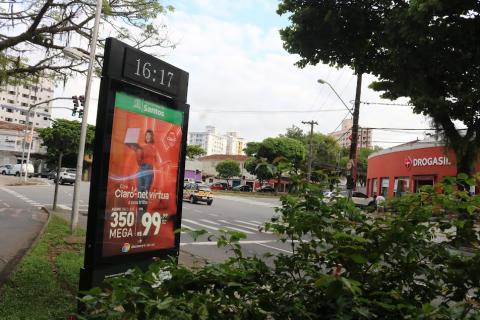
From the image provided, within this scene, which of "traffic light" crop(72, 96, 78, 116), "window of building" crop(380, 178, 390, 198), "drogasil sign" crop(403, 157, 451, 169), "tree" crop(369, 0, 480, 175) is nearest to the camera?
"tree" crop(369, 0, 480, 175)

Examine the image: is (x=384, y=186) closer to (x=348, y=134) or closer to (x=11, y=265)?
(x=348, y=134)

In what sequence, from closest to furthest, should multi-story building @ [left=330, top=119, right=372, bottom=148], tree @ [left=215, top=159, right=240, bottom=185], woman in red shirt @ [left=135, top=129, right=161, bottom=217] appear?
woman in red shirt @ [left=135, top=129, right=161, bottom=217]
multi-story building @ [left=330, top=119, right=372, bottom=148]
tree @ [left=215, top=159, right=240, bottom=185]

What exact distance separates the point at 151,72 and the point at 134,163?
0.93 metres

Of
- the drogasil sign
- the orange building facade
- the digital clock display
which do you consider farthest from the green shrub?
the drogasil sign

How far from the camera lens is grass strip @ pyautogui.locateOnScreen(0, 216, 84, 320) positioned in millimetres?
5086

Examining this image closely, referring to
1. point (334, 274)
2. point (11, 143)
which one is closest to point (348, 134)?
point (334, 274)

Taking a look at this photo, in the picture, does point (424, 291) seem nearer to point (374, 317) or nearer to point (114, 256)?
point (374, 317)

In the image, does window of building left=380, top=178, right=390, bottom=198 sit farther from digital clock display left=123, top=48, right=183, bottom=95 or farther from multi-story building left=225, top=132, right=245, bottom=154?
multi-story building left=225, top=132, right=245, bottom=154

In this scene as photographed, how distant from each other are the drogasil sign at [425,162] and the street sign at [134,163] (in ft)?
94.8

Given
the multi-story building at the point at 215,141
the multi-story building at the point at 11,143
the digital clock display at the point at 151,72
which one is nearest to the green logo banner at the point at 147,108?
the digital clock display at the point at 151,72

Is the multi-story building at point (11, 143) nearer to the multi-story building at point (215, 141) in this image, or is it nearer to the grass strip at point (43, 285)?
the multi-story building at point (215, 141)

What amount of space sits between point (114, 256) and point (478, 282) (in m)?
3.15

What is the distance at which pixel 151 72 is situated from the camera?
191 inches

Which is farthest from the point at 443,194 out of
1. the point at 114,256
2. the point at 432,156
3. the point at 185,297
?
the point at 432,156
